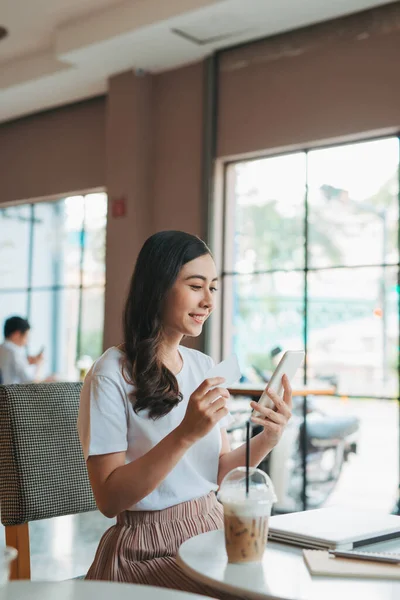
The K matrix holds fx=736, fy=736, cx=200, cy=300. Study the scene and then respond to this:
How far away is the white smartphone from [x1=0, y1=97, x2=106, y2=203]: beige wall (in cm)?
535

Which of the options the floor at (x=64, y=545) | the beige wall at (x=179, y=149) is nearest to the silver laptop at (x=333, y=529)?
the floor at (x=64, y=545)

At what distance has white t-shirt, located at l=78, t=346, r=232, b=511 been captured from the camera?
1.48 metres

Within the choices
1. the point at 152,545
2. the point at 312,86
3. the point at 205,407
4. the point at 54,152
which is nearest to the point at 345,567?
the point at 205,407

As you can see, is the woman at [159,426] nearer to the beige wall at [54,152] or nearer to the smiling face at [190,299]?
the smiling face at [190,299]

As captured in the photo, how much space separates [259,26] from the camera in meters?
4.98

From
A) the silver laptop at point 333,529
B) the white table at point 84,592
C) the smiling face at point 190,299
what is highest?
the smiling face at point 190,299

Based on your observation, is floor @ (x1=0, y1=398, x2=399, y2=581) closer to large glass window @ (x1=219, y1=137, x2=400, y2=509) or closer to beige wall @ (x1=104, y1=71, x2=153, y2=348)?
large glass window @ (x1=219, y1=137, x2=400, y2=509)

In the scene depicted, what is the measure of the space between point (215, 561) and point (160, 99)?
5288 mm

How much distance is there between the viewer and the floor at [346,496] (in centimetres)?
360

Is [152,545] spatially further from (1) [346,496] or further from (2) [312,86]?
(1) [346,496]

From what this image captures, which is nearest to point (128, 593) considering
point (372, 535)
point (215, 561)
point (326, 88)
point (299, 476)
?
point (215, 561)

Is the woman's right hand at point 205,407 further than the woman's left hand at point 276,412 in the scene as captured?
No

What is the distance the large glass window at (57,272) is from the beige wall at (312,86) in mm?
2165

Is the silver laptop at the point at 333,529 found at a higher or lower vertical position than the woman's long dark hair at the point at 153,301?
lower
